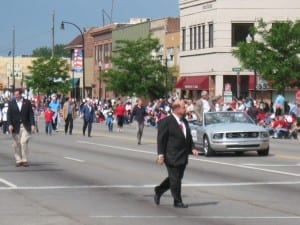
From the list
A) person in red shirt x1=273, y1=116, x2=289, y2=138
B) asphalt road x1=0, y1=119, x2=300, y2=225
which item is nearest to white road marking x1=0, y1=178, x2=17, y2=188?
asphalt road x1=0, y1=119, x2=300, y2=225

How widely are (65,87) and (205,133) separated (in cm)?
7441

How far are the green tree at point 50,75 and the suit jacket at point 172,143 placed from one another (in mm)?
86065

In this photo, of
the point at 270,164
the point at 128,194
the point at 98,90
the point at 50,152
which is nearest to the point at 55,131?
the point at 50,152

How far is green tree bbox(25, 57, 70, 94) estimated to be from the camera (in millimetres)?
100250

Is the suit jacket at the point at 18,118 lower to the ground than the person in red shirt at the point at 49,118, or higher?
higher

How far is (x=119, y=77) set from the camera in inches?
2859

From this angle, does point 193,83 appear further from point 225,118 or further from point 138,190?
point 138,190

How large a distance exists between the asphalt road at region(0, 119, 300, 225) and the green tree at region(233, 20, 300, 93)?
2160 cm

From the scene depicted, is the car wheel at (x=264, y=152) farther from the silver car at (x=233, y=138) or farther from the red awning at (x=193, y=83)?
the red awning at (x=193, y=83)

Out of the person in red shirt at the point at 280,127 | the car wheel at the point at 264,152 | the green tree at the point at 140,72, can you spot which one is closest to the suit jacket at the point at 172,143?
the car wheel at the point at 264,152

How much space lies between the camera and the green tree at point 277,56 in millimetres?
49688

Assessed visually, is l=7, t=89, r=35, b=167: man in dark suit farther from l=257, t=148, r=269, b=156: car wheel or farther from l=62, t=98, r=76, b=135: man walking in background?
l=62, t=98, r=76, b=135: man walking in background

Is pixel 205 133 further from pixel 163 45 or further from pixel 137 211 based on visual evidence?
pixel 163 45

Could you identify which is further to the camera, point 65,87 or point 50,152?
point 65,87
